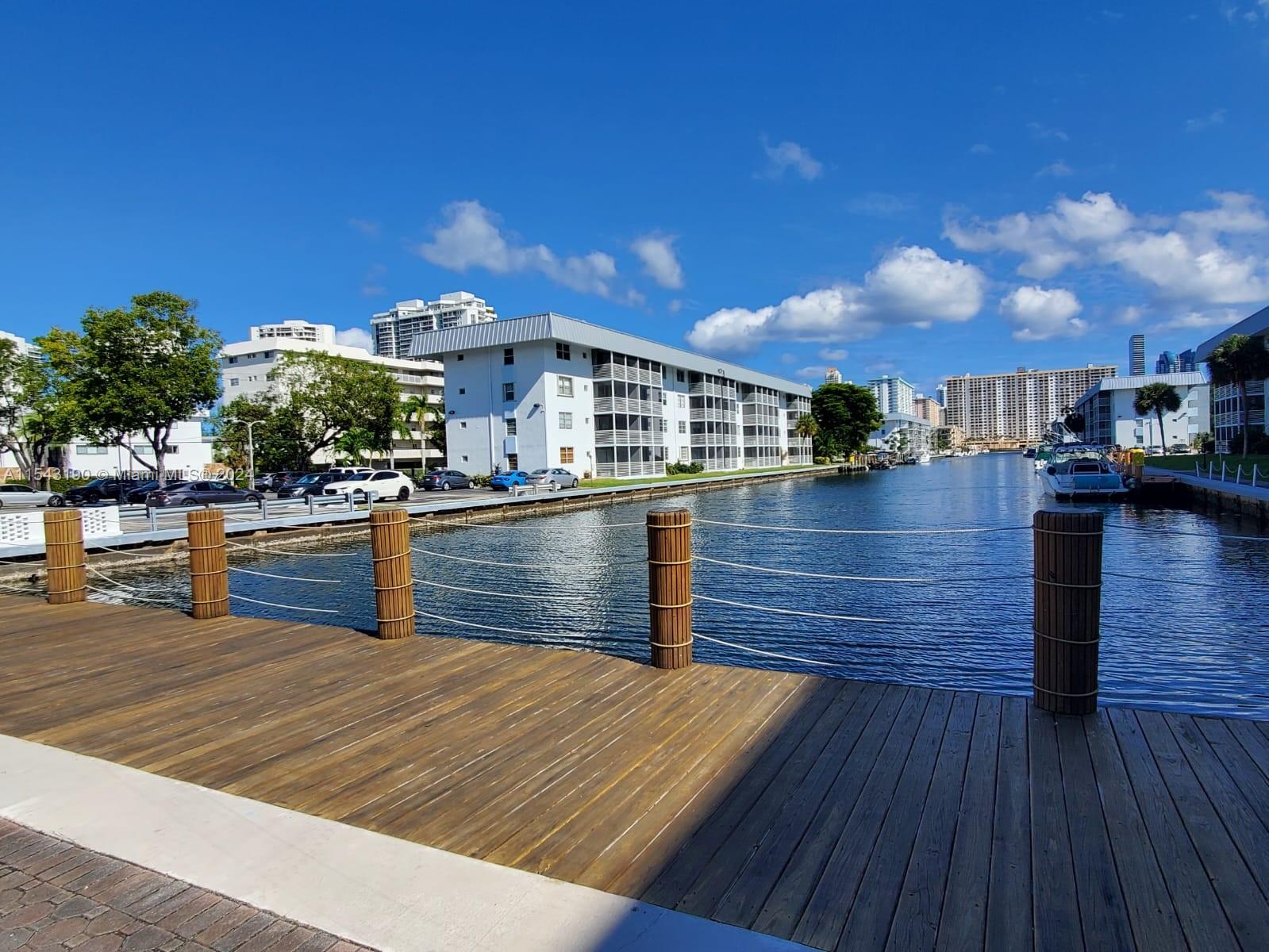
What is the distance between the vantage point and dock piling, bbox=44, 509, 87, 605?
28.9 feet

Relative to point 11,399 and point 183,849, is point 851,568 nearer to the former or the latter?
point 183,849

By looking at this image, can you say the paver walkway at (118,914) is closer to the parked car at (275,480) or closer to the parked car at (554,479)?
the parked car at (554,479)

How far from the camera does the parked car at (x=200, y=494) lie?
2980 cm

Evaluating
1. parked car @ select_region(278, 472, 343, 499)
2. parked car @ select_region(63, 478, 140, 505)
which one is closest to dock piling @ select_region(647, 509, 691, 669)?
parked car @ select_region(278, 472, 343, 499)

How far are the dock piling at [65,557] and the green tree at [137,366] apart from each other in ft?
104

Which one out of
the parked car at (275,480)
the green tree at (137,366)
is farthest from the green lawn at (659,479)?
the green tree at (137,366)

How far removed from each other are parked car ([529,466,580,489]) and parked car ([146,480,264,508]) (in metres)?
14.5

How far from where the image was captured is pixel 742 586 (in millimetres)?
14250

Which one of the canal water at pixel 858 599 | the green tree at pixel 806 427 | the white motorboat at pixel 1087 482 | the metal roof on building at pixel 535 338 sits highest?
the metal roof on building at pixel 535 338

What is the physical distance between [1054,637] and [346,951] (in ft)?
13.0

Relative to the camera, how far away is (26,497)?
38469 mm

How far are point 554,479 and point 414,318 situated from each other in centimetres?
15289

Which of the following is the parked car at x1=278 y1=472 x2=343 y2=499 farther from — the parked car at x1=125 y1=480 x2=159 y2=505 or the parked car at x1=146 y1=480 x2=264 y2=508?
the parked car at x1=125 y1=480 x2=159 y2=505

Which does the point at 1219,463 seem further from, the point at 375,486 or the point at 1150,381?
the point at 1150,381
